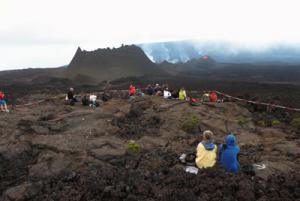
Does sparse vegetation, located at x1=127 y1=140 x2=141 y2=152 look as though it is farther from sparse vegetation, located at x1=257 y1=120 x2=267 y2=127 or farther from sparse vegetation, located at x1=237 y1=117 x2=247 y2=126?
sparse vegetation, located at x1=257 y1=120 x2=267 y2=127

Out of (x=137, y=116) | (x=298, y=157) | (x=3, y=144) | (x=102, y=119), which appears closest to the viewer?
(x=298, y=157)

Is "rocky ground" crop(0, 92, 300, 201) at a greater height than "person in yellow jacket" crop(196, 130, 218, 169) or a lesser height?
lesser

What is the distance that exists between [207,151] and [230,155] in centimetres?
53

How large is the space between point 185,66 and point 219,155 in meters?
97.5

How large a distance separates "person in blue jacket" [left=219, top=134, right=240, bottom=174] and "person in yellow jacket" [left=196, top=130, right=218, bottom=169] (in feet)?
0.62

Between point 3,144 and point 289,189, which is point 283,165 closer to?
point 289,189

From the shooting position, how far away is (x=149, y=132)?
1390 centimetres

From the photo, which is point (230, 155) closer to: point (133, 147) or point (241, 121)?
point (133, 147)

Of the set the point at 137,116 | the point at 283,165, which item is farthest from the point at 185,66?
the point at 283,165

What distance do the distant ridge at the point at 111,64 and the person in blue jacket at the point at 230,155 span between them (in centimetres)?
6200

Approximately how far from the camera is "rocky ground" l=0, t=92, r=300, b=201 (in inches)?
313

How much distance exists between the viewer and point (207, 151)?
8523 mm

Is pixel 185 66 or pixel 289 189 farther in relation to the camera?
pixel 185 66

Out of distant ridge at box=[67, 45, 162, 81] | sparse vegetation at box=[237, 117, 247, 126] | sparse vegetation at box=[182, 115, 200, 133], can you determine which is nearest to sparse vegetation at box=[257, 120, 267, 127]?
sparse vegetation at box=[237, 117, 247, 126]
